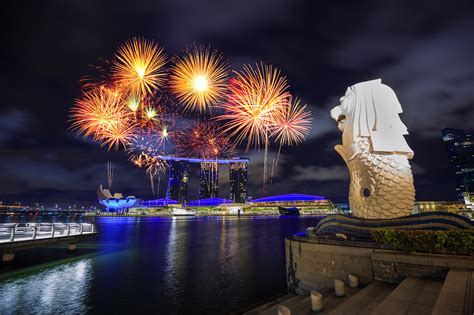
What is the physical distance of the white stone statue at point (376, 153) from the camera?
16.0m

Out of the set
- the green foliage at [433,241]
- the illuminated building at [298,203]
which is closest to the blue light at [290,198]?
the illuminated building at [298,203]

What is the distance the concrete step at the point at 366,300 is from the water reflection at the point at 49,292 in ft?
44.1

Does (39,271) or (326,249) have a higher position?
(326,249)

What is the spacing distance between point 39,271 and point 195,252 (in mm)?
14861

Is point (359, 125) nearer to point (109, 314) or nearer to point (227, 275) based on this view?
point (227, 275)

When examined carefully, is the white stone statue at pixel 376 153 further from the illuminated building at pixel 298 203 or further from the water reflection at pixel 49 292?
the illuminated building at pixel 298 203

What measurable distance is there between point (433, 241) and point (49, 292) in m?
21.7

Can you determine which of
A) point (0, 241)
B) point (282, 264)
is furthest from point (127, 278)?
point (282, 264)

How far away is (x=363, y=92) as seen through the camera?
1841cm

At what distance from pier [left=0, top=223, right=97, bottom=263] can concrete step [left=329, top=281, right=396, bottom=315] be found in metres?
26.1

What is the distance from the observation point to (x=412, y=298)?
7859 millimetres

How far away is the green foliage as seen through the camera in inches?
378

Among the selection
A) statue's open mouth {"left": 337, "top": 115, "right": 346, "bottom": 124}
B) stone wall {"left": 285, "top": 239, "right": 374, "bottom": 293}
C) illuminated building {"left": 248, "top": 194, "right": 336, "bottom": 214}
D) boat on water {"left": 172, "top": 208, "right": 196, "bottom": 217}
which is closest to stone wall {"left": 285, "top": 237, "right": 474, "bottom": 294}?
stone wall {"left": 285, "top": 239, "right": 374, "bottom": 293}

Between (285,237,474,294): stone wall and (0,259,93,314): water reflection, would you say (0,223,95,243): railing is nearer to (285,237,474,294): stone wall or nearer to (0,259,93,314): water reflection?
(0,259,93,314): water reflection
